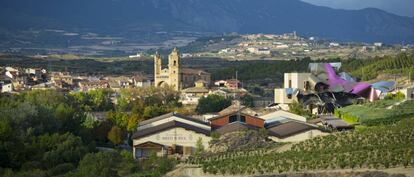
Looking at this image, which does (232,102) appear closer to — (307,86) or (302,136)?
(307,86)

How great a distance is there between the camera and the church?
78.9 meters

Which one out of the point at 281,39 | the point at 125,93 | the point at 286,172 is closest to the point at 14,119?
the point at 286,172

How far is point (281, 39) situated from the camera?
621 ft

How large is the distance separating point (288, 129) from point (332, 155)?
978 centimetres

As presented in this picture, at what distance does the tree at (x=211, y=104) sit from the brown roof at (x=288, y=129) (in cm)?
1581

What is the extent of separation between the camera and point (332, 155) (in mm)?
32094

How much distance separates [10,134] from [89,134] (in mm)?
7847

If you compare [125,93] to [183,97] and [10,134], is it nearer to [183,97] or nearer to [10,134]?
[183,97]

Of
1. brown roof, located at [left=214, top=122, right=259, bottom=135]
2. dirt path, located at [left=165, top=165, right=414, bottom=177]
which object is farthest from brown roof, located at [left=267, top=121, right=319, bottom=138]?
dirt path, located at [left=165, top=165, right=414, bottom=177]

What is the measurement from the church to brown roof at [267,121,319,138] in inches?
1389

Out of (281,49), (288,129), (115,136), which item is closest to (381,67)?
(288,129)

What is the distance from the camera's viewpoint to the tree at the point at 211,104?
59906 millimetres

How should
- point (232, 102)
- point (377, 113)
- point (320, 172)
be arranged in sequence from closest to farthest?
1. point (320, 172)
2. point (377, 113)
3. point (232, 102)

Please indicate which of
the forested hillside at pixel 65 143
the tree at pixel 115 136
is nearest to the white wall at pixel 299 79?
the forested hillside at pixel 65 143
